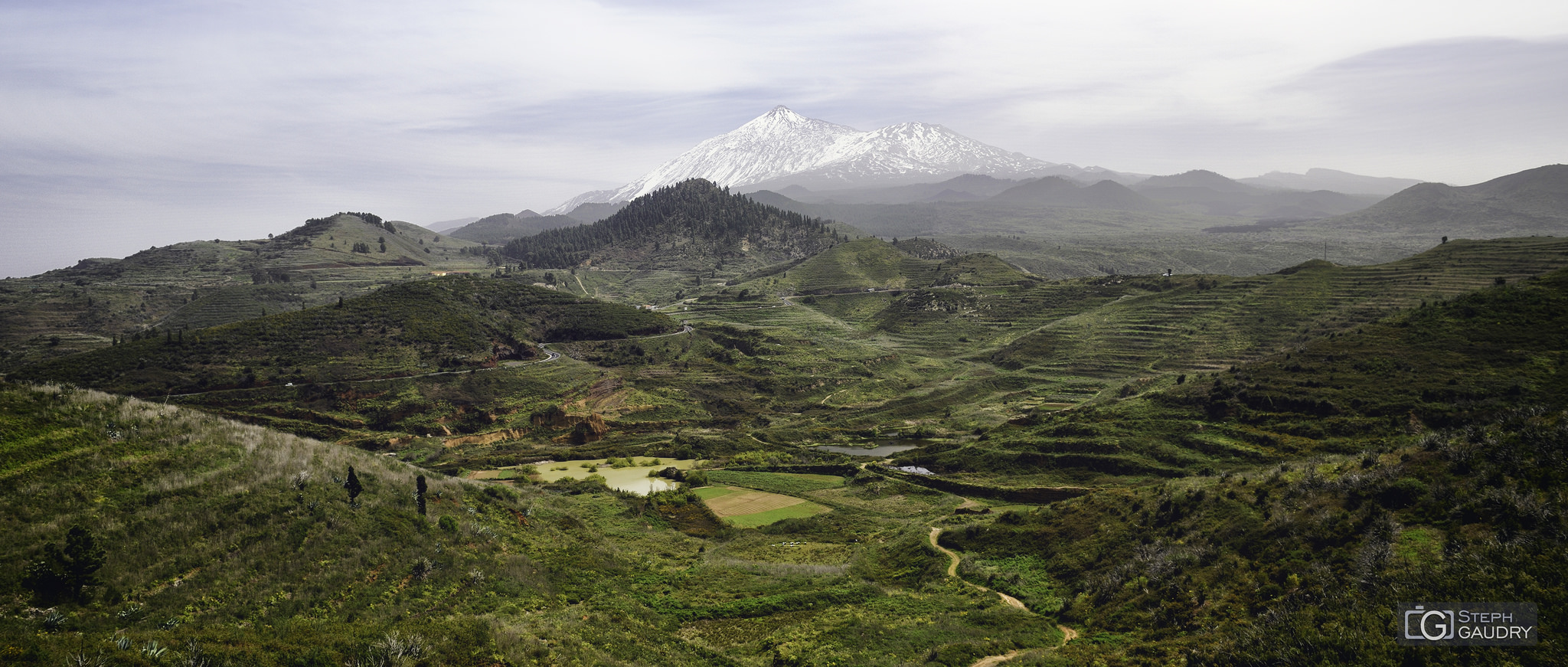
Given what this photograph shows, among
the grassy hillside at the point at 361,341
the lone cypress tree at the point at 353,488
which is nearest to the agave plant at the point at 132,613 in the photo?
the lone cypress tree at the point at 353,488

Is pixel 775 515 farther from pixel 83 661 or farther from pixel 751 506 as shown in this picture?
pixel 83 661

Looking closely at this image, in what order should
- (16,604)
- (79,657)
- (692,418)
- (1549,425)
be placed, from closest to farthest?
1. (79,657)
2. (16,604)
3. (1549,425)
4. (692,418)

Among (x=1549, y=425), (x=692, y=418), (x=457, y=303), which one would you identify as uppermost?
(x=457, y=303)

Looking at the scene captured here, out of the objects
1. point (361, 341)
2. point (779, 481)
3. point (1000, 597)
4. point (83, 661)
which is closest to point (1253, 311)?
point (779, 481)

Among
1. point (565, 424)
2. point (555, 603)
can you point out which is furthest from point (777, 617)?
point (565, 424)

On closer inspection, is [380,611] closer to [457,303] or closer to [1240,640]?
[1240,640]
